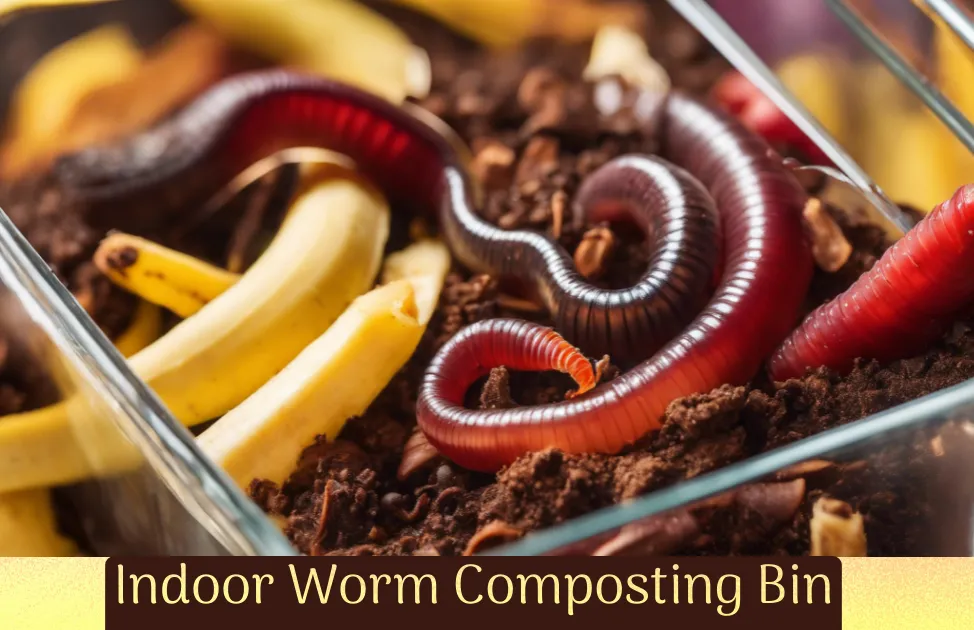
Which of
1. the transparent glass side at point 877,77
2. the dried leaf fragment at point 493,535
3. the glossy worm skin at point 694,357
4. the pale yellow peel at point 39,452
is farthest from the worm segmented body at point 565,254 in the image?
the pale yellow peel at point 39,452

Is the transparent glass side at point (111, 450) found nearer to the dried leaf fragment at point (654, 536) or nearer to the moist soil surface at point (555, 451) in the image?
the moist soil surface at point (555, 451)

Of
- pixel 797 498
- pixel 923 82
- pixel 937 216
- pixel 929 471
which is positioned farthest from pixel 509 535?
pixel 923 82

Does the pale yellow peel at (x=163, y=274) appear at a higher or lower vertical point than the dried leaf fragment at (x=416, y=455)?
higher

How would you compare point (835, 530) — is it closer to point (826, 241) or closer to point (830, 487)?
point (830, 487)

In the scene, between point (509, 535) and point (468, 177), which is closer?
point (509, 535)

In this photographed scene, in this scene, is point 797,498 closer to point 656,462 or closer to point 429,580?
point 656,462

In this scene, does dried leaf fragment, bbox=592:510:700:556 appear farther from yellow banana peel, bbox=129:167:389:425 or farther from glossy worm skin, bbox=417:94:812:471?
yellow banana peel, bbox=129:167:389:425

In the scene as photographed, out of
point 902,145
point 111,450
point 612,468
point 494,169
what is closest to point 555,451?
point 612,468
